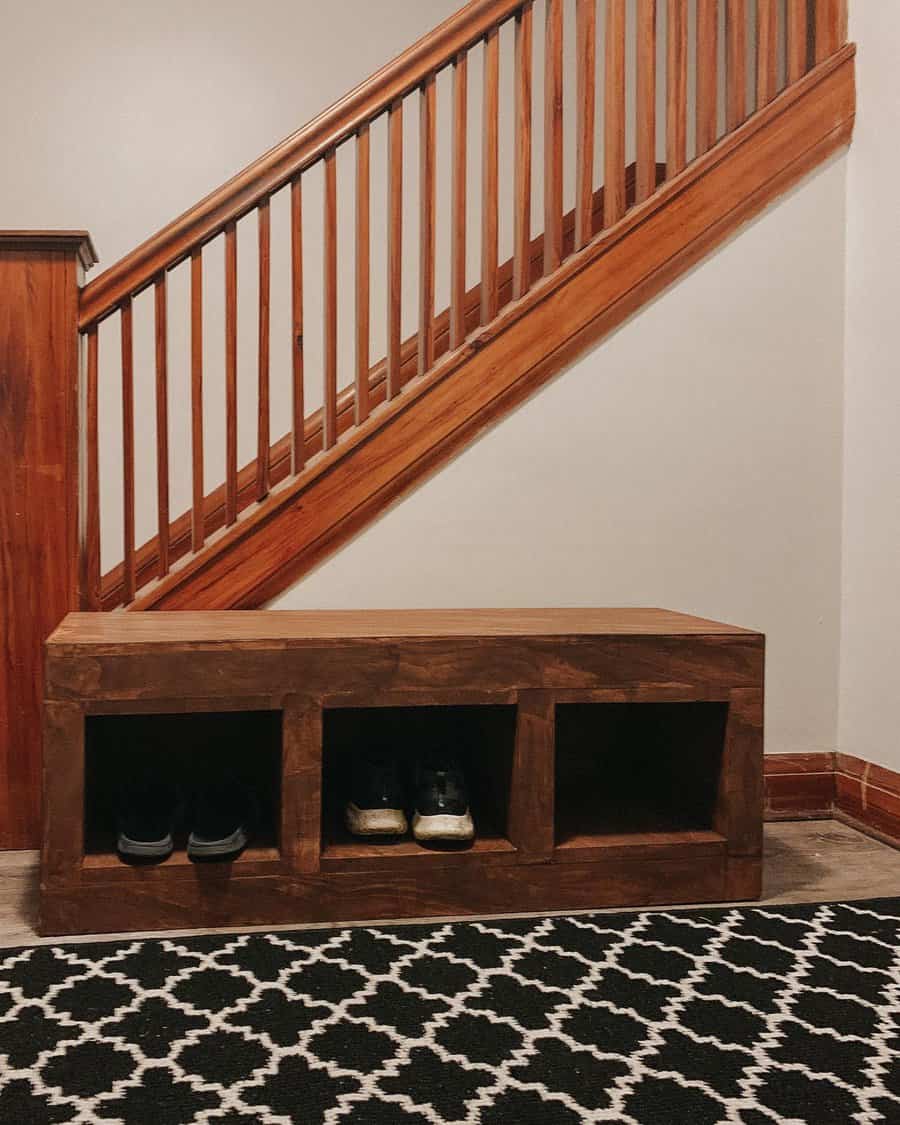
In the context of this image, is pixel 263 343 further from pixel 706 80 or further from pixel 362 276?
pixel 706 80

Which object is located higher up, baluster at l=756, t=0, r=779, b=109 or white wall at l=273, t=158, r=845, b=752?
baluster at l=756, t=0, r=779, b=109

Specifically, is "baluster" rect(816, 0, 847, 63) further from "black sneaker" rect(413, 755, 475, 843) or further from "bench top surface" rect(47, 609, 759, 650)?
"black sneaker" rect(413, 755, 475, 843)

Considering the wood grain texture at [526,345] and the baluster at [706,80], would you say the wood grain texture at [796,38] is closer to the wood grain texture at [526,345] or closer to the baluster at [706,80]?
the wood grain texture at [526,345]

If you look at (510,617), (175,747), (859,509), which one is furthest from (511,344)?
(175,747)

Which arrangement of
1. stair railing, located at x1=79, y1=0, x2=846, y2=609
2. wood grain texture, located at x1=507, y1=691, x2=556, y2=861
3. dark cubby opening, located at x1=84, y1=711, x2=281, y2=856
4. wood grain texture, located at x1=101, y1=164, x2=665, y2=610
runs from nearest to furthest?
wood grain texture, located at x1=507, y1=691, x2=556, y2=861 < dark cubby opening, located at x1=84, y1=711, x2=281, y2=856 < stair railing, located at x1=79, y1=0, x2=846, y2=609 < wood grain texture, located at x1=101, y1=164, x2=665, y2=610

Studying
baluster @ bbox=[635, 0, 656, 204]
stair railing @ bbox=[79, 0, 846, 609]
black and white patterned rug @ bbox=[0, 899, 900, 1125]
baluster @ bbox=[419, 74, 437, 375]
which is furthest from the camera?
baluster @ bbox=[635, 0, 656, 204]

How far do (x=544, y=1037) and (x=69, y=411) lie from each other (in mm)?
1387

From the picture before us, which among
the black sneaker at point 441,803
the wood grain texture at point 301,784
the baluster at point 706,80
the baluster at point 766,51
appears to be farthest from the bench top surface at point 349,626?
the baluster at point 766,51

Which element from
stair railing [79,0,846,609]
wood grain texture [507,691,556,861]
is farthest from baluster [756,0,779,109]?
wood grain texture [507,691,556,861]

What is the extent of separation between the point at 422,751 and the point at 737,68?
5.15 feet

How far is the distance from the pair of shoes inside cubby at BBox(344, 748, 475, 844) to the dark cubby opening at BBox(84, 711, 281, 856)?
22 centimetres

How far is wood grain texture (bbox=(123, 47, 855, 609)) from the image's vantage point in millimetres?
2221

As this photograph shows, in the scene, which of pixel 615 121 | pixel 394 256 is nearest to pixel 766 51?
pixel 615 121

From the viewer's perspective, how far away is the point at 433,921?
1.75 metres
